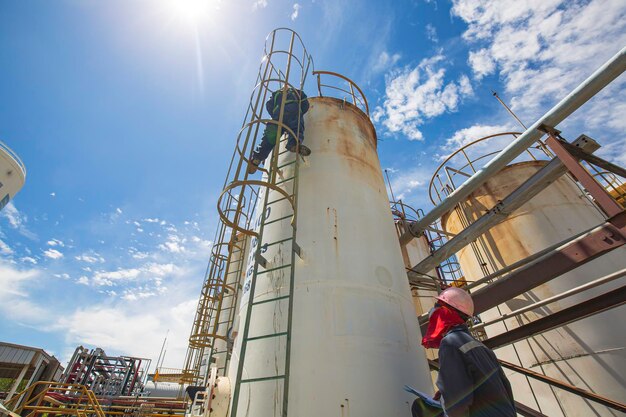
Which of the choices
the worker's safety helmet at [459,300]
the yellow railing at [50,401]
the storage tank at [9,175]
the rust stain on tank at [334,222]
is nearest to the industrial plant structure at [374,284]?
the rust stain on tank at [334,222]

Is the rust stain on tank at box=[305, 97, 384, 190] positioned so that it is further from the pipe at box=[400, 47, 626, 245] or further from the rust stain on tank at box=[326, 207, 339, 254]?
the pipe at box=[400, 47, 626, 245]

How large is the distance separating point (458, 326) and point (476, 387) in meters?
0.51

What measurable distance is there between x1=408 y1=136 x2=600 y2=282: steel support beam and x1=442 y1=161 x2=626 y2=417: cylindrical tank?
100 centimetres

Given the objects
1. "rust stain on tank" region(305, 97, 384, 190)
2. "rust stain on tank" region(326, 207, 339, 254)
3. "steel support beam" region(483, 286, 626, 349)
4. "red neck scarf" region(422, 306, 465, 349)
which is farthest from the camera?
"rust stain on tank" region(305, 97, 384, 190)

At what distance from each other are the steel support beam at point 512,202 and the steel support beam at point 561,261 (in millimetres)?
1884

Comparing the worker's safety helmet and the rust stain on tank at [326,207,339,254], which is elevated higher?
the rust stain on tank at [326,207,339,254]

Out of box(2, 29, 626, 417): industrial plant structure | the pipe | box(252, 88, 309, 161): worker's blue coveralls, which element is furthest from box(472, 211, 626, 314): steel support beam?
box(252, 88, 309, 161): worker's blue coveralls

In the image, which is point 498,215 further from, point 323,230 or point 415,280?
point 323,230

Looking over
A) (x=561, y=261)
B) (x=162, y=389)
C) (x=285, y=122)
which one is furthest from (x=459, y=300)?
(x=162, y=389)

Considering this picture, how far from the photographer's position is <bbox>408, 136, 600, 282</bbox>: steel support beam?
19.9 ft

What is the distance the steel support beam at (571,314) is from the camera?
14.4 feet

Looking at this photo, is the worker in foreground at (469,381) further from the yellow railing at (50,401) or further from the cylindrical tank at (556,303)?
the yellow railing at (50,401)

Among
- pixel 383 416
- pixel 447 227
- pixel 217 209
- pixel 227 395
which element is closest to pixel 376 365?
pixel 383 416

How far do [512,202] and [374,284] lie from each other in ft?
15.4
